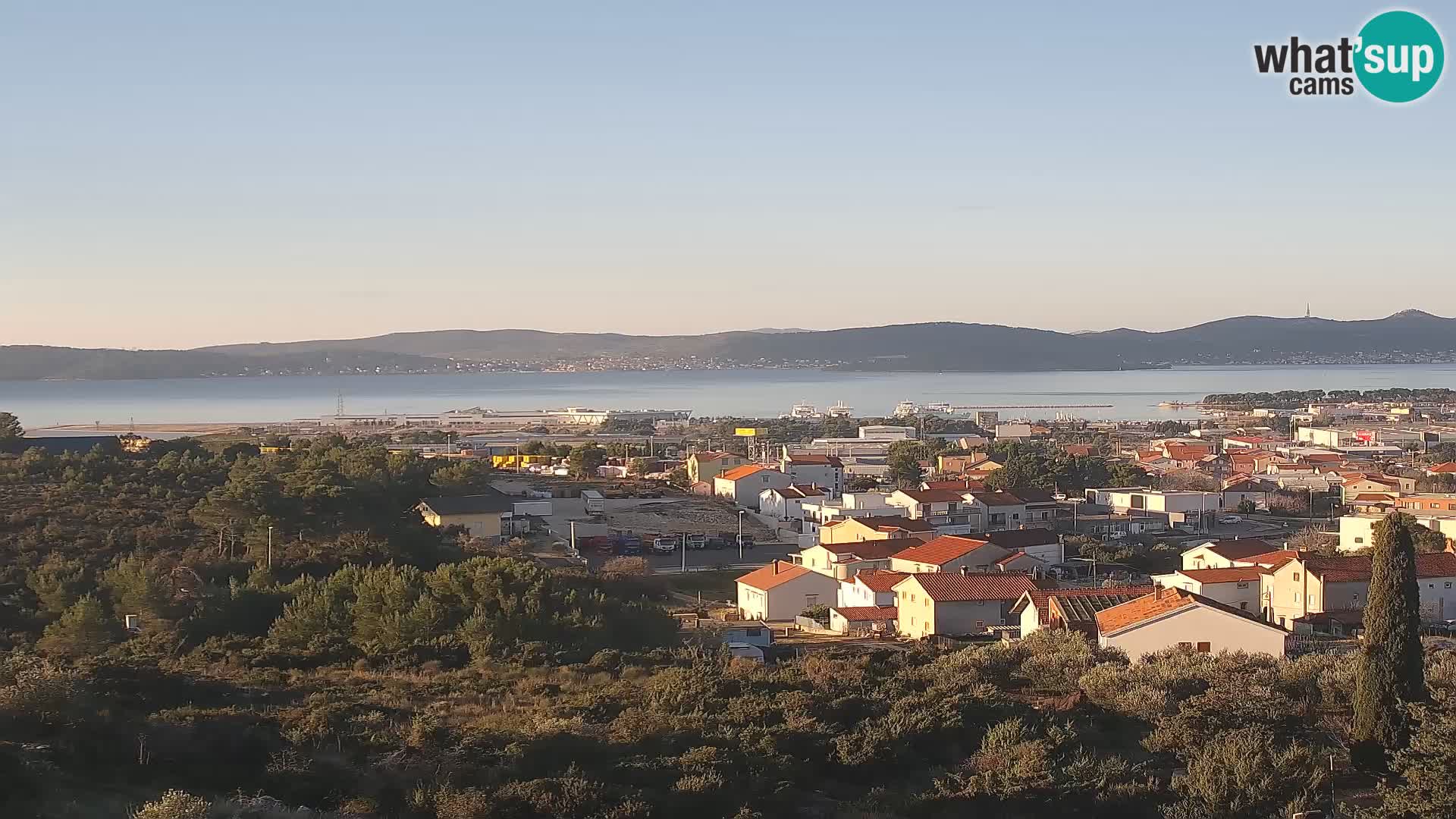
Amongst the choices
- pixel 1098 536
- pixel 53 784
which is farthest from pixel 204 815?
pixel 1098 536

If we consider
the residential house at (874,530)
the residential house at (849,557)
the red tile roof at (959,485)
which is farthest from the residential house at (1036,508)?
the residential house at (849,557)

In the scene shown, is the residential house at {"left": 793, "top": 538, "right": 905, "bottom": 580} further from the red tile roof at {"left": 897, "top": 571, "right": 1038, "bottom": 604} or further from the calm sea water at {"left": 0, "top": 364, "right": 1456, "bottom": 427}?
the calm sea water at {"left": 0, "top": 364, "right": 1456, "bottom": 427}

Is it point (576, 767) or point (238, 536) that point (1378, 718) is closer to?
point (576, 767)

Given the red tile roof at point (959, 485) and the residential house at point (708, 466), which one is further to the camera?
the residential house at point (708, 466)

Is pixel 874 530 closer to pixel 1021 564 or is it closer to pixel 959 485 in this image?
pixel 1021 564

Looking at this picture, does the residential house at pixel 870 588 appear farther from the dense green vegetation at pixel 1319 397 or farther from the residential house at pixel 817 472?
the dense green vegetation at pixel 1319 397

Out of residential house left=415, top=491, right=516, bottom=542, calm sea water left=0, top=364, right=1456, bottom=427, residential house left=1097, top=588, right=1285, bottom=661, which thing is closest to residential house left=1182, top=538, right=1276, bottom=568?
residential house left=1097, top=588, right=1285, bottom=661

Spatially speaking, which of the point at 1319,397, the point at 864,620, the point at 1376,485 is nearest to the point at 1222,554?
the point at 864,620
